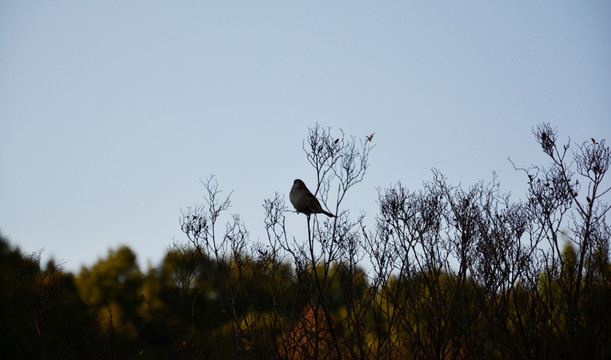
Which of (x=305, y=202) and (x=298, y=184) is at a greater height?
(x=298, y=184)

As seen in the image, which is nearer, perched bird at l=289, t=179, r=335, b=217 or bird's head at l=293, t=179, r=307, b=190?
perched bird at l=289, t=179, r=335, b=217

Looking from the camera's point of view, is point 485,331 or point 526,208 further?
point 526,208

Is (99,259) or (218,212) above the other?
(99,259)

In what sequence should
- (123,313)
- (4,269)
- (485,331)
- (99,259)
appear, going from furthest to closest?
(99,259) → (123,313) → (4,269) → (485,331)

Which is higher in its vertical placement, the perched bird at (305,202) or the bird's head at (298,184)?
the bird's head at (298,184)

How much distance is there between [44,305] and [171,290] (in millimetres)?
20164

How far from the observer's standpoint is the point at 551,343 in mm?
9758

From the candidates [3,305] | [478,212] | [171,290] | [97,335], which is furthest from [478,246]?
[171,290]

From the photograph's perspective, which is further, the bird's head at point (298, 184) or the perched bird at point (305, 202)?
the bird's head at point (298, 184)

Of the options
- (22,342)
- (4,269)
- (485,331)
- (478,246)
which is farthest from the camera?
(4,269)

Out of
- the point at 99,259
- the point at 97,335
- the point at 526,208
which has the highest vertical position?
the point at 99,259

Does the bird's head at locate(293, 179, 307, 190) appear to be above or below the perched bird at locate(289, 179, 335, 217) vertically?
above

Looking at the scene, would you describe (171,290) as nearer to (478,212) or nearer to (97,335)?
(97,335)

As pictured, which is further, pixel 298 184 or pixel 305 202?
pixel 298 184
